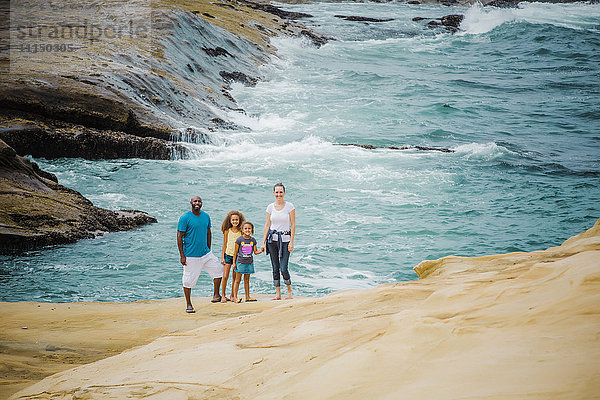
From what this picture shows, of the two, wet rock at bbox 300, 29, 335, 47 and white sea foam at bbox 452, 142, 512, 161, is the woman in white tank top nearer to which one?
white sea foam at bbox 452, 142, 512, 161

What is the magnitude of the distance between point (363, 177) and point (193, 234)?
1006 centimetres

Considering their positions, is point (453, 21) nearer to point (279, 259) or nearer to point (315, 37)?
point (315, 37)

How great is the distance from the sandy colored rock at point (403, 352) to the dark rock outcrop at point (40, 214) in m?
5.88

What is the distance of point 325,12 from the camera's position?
57.6m

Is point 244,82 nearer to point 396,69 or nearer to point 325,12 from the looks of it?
point 396,69

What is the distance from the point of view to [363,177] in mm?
16812

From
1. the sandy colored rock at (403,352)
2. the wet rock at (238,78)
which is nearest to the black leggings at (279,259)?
the sandy colored rock at (403,352)

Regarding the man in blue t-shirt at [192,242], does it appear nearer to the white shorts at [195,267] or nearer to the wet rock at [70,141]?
the white shorts at [195,267]

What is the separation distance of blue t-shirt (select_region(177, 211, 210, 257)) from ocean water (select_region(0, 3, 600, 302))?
2.34 meters

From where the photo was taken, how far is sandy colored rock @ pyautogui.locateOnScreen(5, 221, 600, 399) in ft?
9.51

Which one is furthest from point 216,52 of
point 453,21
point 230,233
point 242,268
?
point 453,21

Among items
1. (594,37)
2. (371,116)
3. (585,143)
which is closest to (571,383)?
(585,143)

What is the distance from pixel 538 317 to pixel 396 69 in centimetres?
3291

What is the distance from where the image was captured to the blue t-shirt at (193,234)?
7297 millimetres
